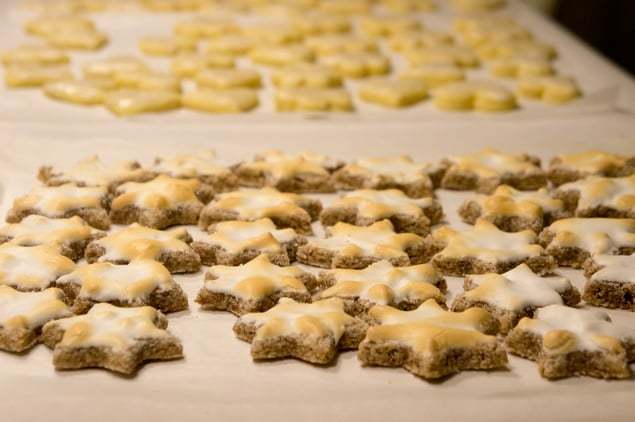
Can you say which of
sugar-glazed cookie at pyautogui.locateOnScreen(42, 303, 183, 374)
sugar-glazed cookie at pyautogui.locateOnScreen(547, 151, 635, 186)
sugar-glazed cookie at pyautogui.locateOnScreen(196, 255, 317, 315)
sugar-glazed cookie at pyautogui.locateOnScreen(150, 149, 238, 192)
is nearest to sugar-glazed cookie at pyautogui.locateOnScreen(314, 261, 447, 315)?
sugar-glazed cookie at pyautogui.locateOnScreen(196, 255, 317, 315)

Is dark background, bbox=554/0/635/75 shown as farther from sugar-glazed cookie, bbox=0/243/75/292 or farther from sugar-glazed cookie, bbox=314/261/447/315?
sugar-glazed cookie, bbox=0/243/75/292

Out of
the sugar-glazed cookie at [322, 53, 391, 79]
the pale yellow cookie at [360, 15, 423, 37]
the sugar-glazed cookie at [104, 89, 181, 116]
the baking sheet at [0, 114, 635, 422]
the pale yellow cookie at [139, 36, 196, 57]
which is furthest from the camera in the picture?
the pale yellow cookie at [360, 15, 423, 37]

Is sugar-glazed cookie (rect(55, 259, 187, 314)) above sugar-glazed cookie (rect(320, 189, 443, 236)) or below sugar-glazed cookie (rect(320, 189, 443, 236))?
above

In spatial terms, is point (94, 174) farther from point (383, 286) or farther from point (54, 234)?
point (383, 286)

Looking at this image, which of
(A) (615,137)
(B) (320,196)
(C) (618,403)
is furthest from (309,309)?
(A) (615,137)

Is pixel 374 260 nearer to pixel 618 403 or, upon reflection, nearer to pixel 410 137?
pixel 618 403

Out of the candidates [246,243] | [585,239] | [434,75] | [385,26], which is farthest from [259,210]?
[385,26]

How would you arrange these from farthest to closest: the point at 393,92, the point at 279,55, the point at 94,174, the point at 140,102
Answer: the point at 279,55
the point at 393,92
the point at 140,102
the point at 94,174
